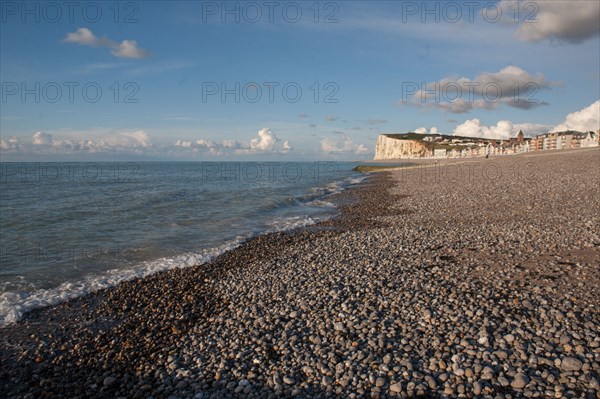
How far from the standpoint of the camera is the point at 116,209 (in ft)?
96.2

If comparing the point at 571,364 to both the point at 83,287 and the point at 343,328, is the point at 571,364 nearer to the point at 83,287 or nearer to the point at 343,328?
the point at 343,328

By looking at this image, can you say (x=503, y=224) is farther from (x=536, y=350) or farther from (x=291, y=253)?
(x=536, y=350)

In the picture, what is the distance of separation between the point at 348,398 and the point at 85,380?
5.14m

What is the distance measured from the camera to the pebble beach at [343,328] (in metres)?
6.07

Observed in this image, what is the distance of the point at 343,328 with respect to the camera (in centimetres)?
779

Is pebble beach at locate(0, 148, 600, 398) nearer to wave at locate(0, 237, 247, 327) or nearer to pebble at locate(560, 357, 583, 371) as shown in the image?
pebble at locate(560, 357, 583, 371)

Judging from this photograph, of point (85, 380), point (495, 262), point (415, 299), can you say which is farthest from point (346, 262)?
point (85, 380)

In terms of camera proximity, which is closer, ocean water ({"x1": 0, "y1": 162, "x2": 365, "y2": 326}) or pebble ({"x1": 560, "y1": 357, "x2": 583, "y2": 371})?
pebble ({"x1": 560, "y1": 357, "x2": 583, "y2": 371})

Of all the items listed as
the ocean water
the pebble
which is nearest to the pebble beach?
the pebble

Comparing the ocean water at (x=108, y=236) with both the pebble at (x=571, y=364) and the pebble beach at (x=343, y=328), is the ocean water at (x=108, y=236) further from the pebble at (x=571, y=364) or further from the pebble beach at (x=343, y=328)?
the pebble at (x=571, y=364)

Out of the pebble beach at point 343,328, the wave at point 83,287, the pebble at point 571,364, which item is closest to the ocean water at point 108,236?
the wave at point 83,287

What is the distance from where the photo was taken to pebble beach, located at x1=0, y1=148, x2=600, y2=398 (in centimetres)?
607

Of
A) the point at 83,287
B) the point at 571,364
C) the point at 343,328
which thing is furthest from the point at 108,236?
the point at 571,364

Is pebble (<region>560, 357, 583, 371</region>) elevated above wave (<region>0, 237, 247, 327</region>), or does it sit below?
above
